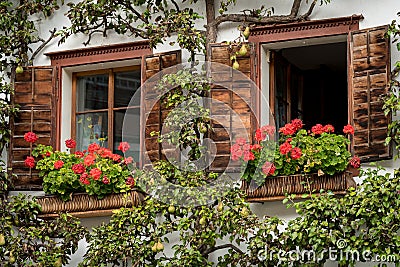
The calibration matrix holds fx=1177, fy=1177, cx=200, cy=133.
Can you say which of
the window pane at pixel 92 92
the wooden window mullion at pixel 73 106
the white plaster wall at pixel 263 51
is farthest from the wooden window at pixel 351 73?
the wooden window mullion at pixel 73 106

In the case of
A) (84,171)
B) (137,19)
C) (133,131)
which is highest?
(137,19)

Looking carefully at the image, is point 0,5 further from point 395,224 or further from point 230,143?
point 395,224

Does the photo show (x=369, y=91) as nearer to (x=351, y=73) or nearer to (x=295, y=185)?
(x=351, y=73)

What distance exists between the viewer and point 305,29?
33.3 feet

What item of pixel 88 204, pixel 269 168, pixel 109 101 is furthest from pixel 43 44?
pixel 269 168

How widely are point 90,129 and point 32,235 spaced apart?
127 centimetres

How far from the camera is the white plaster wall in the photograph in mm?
9853

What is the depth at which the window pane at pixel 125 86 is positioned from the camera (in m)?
10.9

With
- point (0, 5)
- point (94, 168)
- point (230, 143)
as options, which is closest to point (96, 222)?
point (94, 168)

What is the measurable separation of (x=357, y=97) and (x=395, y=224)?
1.16 meters

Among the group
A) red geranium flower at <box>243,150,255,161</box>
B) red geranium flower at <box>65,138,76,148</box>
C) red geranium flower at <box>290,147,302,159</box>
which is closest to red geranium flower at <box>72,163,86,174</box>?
red geranium flower at <box>65,138,76,148</box>

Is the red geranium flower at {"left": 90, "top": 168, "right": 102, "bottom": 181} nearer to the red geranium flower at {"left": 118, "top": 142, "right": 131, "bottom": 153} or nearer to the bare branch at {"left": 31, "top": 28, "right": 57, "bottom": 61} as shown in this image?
the red geranium flower at {"left": 118, "top": 142, "right": 131, "bottom": 153}

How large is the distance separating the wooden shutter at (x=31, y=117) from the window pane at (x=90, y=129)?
11.4 inches

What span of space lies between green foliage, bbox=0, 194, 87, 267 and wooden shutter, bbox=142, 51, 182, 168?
886mm
